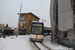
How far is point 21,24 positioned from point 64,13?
23019mm

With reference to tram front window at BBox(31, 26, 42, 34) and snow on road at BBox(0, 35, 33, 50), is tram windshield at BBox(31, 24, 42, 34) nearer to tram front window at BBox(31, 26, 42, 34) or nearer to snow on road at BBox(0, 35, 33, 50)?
tram front window at BBox(31, 26, 42, 34)

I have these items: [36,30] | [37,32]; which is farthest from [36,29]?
[37,32]

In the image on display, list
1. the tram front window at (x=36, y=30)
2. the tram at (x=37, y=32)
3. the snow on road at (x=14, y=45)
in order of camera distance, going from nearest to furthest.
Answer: the snow on road at (x=14, y=45) → the tram at (x=37, y=32) → the tram front window at (x=36, y=30)

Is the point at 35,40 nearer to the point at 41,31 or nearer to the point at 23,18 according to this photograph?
the point at 41,31

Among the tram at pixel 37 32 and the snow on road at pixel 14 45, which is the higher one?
the tram at pixel 37 32

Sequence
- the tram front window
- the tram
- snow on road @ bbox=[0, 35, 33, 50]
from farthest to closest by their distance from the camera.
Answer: the tram front window, the tram, snow on road @ bbox=[0, 35, 33, 50]

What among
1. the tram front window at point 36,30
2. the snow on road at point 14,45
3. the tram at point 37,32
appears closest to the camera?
the snow on road at point 14,45

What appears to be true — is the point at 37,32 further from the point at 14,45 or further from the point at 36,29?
the point at 14,45

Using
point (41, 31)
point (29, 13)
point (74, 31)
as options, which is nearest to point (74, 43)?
point (74, 31)

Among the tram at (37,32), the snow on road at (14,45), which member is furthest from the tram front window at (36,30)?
the snow on road at (14,45)

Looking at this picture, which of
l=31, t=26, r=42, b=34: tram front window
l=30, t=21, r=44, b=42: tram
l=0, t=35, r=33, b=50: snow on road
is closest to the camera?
l=0, t=35, r=33, b=50: snow on road

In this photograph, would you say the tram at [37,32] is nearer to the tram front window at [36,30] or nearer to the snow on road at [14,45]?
the tram front window at [36,30]

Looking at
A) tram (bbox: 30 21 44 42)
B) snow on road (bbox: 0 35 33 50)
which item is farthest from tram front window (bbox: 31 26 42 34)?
snow on road (bbox: 0 35 33 50)

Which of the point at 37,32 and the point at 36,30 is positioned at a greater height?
the point at 36,30
